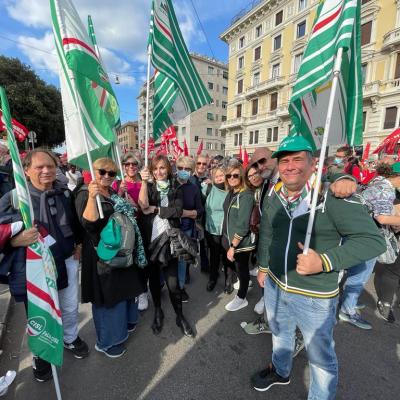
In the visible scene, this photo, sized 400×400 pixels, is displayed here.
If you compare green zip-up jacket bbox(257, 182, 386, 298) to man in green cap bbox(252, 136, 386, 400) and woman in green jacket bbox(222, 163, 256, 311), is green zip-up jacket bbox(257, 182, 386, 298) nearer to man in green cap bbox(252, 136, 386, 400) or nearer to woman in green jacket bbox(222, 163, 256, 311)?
man in green cap bbox(252, 136, 386, 400)

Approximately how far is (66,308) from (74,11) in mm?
2903

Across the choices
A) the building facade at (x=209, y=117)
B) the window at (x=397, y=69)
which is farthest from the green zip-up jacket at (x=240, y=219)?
the building facade at (x=209, y=117)

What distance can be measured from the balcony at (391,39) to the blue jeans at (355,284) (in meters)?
23.4

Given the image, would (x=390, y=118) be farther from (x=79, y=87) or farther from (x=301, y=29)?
(x=79, y=87)

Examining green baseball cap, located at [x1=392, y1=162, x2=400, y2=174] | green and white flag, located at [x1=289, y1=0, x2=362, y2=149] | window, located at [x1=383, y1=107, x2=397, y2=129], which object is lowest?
green baseball cap, located at [x1=392, y1=162, x2=400, y2=174]

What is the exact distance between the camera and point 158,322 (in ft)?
9.60

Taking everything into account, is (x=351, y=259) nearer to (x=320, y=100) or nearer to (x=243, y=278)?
(x=320, y=100)

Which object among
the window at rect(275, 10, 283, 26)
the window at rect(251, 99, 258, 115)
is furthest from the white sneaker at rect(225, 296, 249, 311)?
the window at rect(275, 10, 283, 26)

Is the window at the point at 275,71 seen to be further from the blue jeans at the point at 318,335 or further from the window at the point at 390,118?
the blue jeans at the point at 318,335

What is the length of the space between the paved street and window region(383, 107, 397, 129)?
72.3 ft

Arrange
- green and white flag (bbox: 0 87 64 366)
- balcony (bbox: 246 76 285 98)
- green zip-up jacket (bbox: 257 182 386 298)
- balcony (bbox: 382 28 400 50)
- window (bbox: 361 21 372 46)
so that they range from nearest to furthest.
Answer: green zip-up jacket (bbox: 257 182 386 298) < green and white flag (bbox: 0 87 64 366) < balcony (bbox: 382 28 400 50) < window (bbox: 361 21 372 46) < balcony (bbox: 246 76 285 98)

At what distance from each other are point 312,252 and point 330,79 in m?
1.32

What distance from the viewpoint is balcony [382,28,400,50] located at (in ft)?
58.2

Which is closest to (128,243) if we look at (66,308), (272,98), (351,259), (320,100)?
(66,308)
